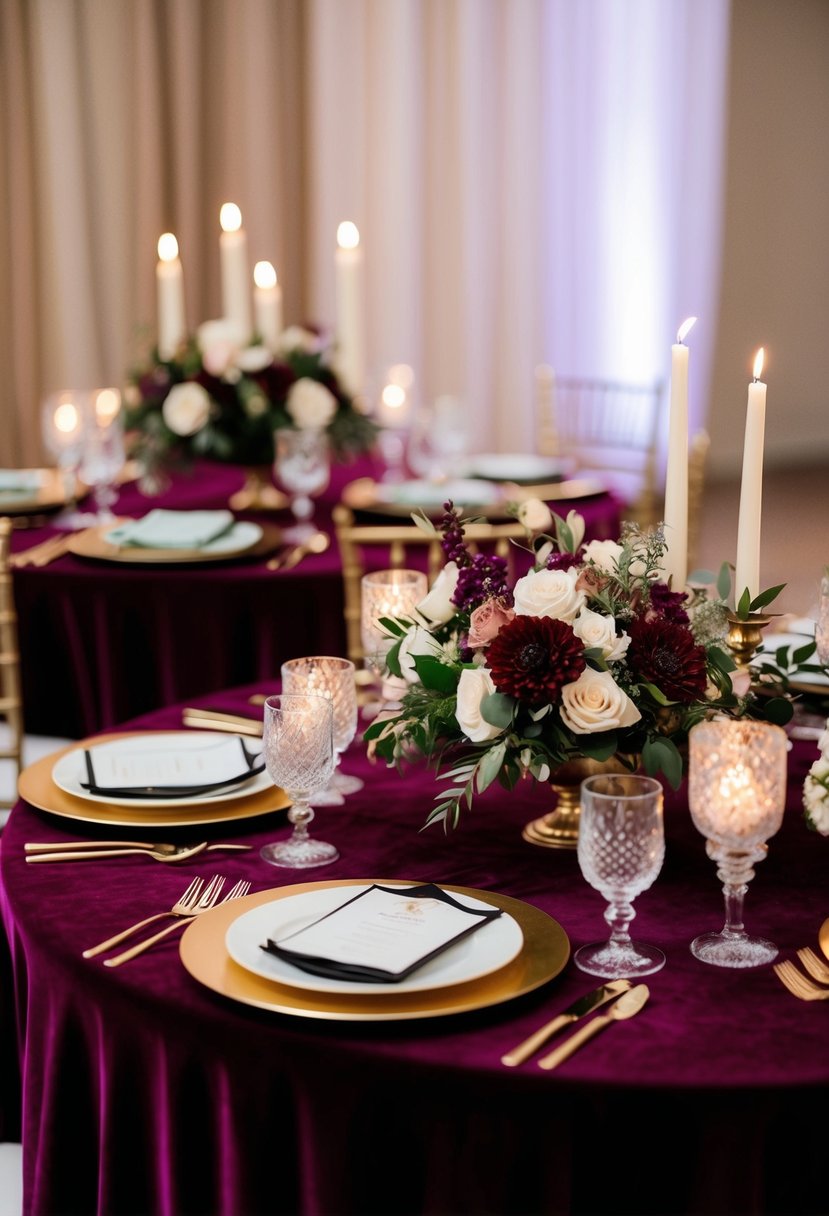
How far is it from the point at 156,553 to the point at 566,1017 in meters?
2.09

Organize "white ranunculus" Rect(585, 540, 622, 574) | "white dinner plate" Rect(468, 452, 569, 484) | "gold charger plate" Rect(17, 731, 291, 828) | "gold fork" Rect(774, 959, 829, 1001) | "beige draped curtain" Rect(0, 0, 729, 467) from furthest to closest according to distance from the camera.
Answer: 1. "beige draped curtain" Rect(0, 0, 729, 467)
2. "white dinner plate" Rect(468, 452, 569, 484)
3. "gold charger plate" Rect(17, 731, 291, 828)
4. "white ranunculus" Rect(585, 540, 622, 574)
5. "gold fork" Rect(774, 959, 829, 1001)

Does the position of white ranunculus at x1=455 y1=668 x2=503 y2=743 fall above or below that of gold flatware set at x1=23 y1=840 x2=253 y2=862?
above

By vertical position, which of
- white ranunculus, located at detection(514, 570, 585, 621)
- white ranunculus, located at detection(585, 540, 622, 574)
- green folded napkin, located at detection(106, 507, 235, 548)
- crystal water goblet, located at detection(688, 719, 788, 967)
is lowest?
green folded napkin, located at detection(106, 507, 235, 548)

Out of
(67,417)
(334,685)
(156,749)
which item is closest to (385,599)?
(334,685)

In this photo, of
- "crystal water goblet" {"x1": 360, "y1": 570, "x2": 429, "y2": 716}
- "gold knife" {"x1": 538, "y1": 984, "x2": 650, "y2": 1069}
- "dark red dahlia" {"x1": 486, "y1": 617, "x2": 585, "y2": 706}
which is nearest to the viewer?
"gold knife" {"x1": 538, "y1": 984, "x2": 650, "y2": 1069}

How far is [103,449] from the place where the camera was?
354cm

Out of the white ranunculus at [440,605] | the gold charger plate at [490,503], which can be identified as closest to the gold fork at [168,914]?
the white ranunculus at [440,605]

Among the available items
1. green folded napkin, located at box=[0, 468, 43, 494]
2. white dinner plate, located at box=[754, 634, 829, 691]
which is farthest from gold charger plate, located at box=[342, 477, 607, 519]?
white dinner plate, located at box=[754, 634, 829, 691]

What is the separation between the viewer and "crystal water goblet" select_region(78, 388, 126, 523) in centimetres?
352

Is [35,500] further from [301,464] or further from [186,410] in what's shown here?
[301,464]

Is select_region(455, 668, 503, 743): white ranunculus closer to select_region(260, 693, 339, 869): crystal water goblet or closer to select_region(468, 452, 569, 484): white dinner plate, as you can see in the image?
select_region(260, 693, 339, 869): crystal water goblet

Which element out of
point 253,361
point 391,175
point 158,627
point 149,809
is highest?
point 391,175

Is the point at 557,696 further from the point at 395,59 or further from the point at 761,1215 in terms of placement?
the point at 395,59

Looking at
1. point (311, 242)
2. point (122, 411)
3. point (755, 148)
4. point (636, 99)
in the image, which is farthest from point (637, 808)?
point (755, 148)
